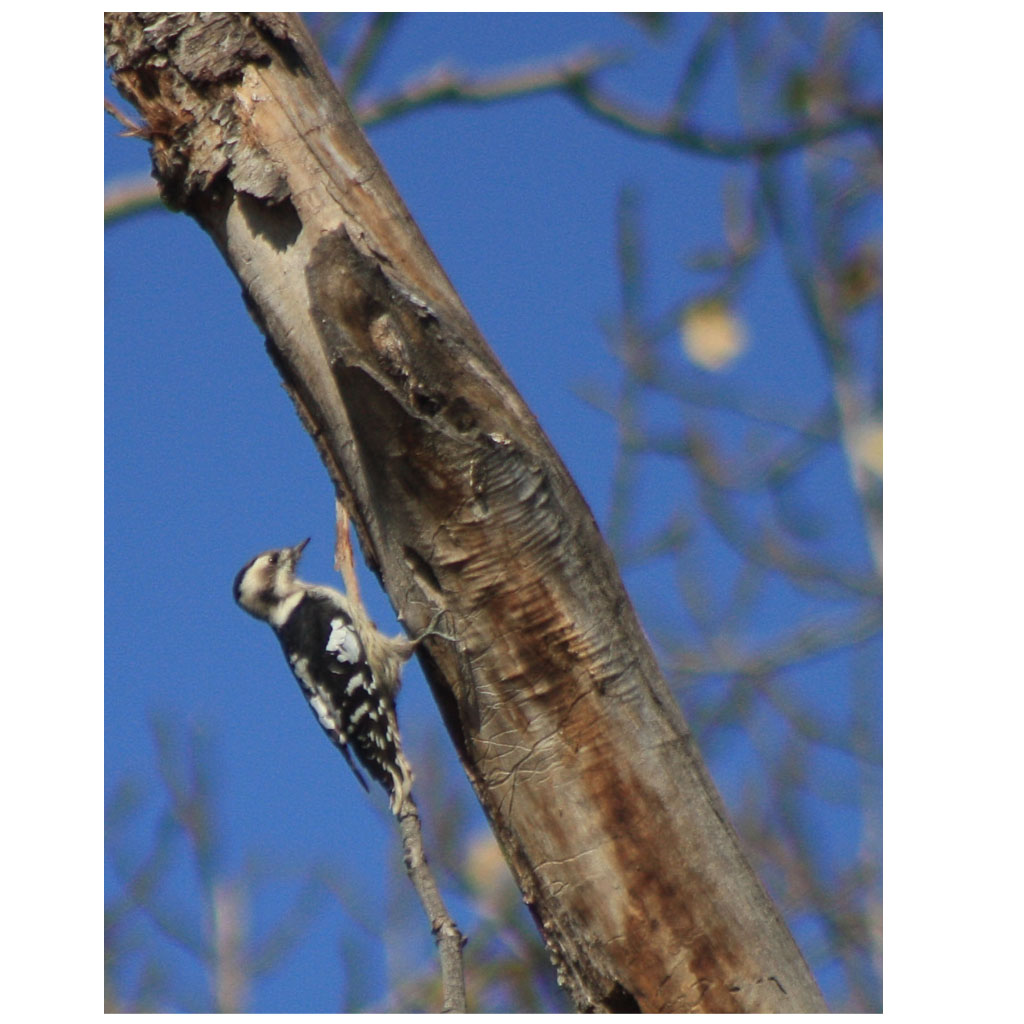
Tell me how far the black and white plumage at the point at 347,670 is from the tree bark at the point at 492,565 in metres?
1.30

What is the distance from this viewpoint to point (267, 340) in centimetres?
257

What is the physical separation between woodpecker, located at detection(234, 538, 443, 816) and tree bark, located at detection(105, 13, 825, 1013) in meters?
1.32

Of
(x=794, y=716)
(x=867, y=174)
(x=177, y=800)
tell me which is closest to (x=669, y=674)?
(x=794, y=716)

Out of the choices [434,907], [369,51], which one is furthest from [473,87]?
[434,907]

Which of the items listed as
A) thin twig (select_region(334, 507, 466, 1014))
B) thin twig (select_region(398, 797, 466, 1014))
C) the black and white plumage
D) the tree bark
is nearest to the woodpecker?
the black and white plumage

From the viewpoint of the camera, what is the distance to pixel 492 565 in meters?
2.23

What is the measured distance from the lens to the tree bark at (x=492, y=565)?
6.98ft

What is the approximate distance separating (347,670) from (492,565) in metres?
1.90

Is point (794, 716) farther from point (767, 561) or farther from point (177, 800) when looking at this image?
point (177, 800)

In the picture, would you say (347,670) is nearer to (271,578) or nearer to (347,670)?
(347,670)

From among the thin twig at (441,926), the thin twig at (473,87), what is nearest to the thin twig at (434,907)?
the thin twig at (441,926)

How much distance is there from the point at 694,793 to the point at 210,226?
5.21 feet

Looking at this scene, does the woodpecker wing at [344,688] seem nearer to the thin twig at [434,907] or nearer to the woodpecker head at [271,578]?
the woodpecker head at [271,578]

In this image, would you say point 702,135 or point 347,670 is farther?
point 347,670
